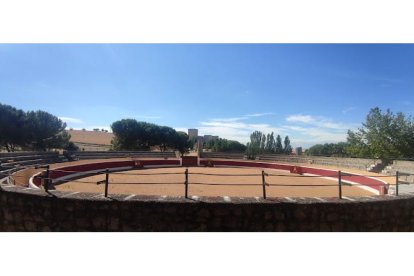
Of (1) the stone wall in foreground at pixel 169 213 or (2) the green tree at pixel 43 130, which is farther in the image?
(2) the green tree at pixel 43 130

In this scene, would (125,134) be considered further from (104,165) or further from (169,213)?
(169,213)

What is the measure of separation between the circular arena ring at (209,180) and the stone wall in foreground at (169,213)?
203 centimetres

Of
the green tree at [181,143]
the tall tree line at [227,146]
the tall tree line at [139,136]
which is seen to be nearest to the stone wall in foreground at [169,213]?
the tall tree line at [139,136]

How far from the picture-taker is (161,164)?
26906 millimetres

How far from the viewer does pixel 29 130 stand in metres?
32.6

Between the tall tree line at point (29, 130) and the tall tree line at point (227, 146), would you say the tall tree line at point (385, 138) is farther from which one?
the tall tree line at point (29, 130)

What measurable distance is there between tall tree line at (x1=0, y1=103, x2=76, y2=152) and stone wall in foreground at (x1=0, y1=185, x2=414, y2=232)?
1318 inches

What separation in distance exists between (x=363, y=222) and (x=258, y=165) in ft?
81.9

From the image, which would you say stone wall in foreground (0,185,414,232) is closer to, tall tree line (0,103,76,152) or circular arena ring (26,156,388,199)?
circular arena ring (26,156,388,199)

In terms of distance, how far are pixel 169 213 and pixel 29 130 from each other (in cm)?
3657

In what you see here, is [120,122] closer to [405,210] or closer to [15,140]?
[15,140]

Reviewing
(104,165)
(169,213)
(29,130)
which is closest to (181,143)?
(29,130)

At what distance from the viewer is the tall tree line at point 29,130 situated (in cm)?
3067

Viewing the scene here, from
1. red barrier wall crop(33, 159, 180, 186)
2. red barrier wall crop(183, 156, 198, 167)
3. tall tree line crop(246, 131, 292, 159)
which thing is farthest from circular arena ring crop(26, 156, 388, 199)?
tall tree line crop(246, 131, 292, 159)
